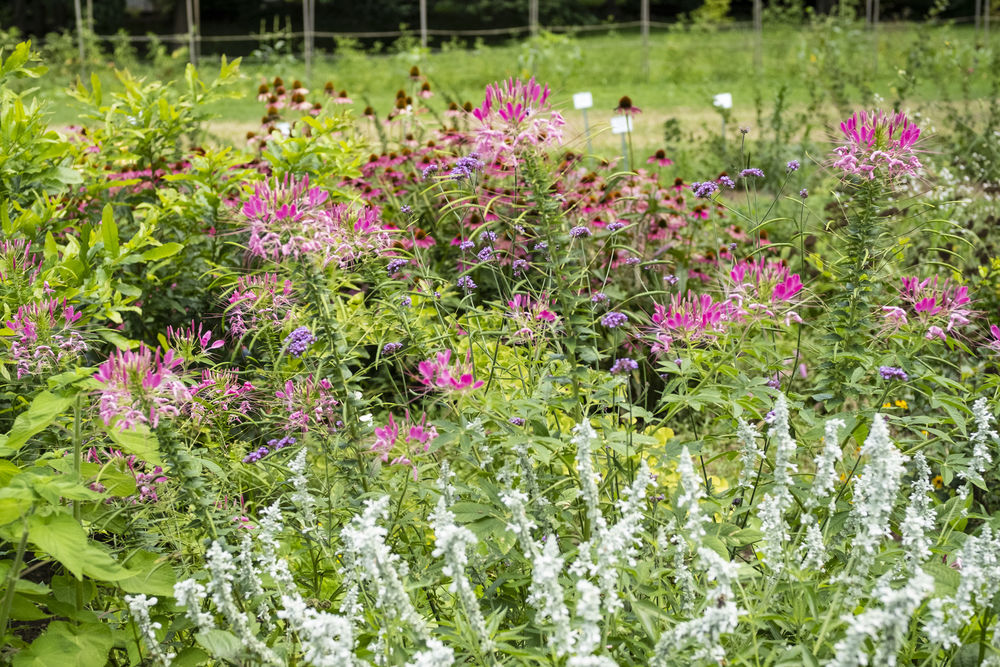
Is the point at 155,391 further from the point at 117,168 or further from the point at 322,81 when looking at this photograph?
the point at 322,81

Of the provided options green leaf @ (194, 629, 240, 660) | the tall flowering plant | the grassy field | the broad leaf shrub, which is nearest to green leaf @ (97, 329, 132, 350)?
the broad leaf shrub

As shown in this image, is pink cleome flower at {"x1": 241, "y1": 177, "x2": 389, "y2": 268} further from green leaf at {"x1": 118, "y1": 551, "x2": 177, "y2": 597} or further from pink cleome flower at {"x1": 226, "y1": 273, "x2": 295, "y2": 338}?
green leaf at {"x1": 118, "y1": 551, "x2": 177, "y2": 597}

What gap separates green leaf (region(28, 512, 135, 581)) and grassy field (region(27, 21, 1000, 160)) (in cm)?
910

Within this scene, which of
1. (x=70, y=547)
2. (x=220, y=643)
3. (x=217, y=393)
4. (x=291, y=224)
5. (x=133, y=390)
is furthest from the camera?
(x=217, y=393)

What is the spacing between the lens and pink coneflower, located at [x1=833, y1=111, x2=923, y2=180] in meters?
2.26

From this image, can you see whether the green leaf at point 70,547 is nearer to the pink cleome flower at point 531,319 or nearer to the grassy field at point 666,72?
the pink cleome flower at point 531,319

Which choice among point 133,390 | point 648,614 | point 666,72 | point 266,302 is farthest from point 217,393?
point 666,72

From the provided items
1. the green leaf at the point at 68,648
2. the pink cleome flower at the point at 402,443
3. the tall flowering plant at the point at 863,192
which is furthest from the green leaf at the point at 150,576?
the tall flowering plant at the point at 863,192

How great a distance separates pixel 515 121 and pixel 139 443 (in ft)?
3.40

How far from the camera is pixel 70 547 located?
1796mm

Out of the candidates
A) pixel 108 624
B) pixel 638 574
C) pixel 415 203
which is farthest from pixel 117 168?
pixel 638 574

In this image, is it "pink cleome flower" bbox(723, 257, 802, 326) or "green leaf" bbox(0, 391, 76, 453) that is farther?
"pink cleome flower" bbox(723, 257, 802, 326)

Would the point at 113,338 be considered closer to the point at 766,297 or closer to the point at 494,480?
the point at 494,480

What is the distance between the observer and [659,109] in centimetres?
1373
